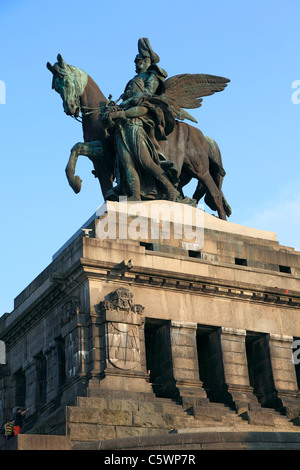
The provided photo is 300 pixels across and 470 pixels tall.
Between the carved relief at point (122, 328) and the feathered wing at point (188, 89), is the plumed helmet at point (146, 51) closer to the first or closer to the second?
the feathered wing at point (188, 89)

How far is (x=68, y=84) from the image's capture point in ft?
130

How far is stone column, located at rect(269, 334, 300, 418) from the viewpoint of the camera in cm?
3588

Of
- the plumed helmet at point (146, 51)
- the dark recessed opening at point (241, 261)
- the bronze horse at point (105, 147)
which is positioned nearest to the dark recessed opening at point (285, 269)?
the dark recessed opening at point (241, 261)

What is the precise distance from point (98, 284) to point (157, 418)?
5537 millimetres

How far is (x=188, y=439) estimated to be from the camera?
26.5m

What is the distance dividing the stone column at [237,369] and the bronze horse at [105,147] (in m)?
6.93

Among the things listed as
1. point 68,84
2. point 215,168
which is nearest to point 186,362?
point 215,168

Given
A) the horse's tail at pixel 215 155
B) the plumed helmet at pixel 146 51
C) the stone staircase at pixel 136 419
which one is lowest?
the stone staircase at pixel 136 419

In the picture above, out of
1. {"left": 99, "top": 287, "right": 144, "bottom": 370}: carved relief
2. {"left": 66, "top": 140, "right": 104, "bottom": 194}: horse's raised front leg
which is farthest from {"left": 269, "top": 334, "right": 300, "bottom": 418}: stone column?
{"left": 66, "top": 140, "right": 104, "bottom": 194}: horse's raised front leg

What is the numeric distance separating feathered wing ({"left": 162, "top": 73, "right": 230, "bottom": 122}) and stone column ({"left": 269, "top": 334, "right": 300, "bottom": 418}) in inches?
429

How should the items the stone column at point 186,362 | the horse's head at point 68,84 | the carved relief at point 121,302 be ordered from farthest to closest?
1. the horse's head at point 68,84
2. the stone column at point 186,362
3. the carved relief at point 121,302

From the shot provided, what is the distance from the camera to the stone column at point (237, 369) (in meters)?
34.9

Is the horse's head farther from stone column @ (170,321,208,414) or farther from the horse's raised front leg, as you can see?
stone column @ (170,321,208,414)
